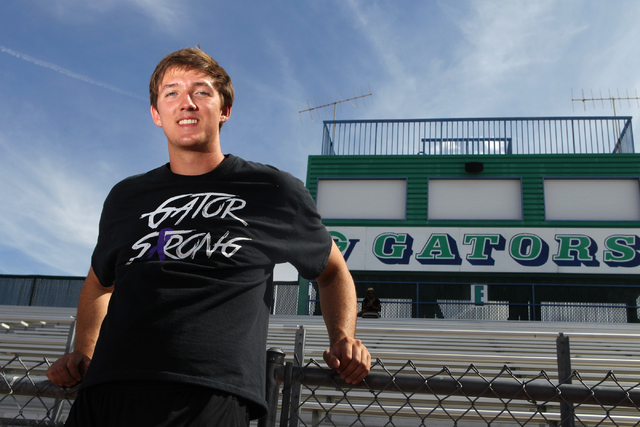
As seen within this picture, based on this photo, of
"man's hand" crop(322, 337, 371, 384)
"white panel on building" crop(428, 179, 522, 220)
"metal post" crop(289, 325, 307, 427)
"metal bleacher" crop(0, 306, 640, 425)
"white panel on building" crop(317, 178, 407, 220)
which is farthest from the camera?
"white panel on building" crop(317, 178, 407, 220)

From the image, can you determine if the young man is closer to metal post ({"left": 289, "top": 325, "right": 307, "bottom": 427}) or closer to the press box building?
metal post ({"left": 289, "top": 325, "right": 307, "bottom": 427})

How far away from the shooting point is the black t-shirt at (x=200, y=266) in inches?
46.3

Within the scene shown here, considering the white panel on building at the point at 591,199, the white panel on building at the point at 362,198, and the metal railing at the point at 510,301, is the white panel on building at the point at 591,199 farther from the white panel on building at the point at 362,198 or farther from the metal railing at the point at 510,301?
the white panel on building at the point at 362,198

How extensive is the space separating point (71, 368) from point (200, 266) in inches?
23.5

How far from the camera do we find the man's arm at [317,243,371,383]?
1424mm

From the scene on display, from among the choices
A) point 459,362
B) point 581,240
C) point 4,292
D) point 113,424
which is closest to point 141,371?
point 113,424

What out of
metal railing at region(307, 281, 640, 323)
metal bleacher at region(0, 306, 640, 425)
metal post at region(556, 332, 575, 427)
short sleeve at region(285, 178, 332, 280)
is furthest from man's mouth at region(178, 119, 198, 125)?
metal railing at region(307, 281, 640, 323)

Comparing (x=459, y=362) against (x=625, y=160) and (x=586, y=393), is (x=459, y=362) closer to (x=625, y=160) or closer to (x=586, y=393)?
(x=586, y=393)

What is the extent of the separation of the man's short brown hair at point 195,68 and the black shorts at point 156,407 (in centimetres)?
80

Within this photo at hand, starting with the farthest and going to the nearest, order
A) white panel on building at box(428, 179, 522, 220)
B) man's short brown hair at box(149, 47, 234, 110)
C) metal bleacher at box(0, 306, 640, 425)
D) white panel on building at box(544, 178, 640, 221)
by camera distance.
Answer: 1. white panel on building at box(428, 179, 522, 220)
2. white panel on building at box(544, 178, 640, 221)
3. metal bleacher at box(0, 306, 640, 425)
4. man's short brown hair at box(149, 47, 234, 110)

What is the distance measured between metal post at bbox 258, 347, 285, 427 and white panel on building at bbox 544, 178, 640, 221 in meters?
12.1

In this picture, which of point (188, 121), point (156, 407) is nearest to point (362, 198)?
point (188, 121)

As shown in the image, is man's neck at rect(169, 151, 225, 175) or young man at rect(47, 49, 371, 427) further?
man's neck at rect(169, 151, 225, 175)

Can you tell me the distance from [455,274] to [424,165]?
2861mm
